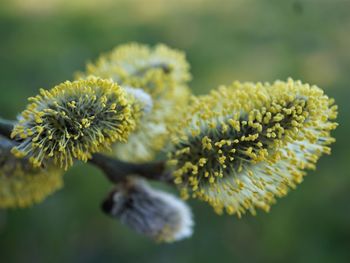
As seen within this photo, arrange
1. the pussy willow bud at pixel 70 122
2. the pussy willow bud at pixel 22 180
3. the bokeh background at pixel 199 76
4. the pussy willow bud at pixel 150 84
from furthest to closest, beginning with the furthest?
the bokeh background at pixel 199 76 → the pussy willow bud at pixel 150 84 → the pussy willow bud at pixel 22 180 → the pussy willow bud at pixel 70 122

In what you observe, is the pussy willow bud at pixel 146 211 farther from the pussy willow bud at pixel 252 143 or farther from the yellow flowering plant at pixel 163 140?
the pussy willow bud at pixel 252 143

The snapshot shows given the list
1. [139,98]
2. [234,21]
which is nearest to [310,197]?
[234,21]

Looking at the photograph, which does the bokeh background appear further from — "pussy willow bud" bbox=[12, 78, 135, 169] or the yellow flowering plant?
"pussy willow bud" bbox=[12, 78, 135, 169]

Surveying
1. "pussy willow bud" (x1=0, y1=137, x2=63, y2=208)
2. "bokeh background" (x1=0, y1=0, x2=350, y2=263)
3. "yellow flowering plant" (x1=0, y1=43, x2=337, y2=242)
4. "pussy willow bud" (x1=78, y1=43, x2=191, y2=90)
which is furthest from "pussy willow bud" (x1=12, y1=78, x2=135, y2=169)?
"bokeh background" (x1=0, y1=0, x2=350, y2=263)

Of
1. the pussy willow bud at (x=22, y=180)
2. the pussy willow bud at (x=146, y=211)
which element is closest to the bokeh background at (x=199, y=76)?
the pussy willow bud at (x=22, y=180)

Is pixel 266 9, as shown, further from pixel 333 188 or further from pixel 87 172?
pixel 87 172

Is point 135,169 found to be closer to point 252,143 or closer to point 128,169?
point 128,169

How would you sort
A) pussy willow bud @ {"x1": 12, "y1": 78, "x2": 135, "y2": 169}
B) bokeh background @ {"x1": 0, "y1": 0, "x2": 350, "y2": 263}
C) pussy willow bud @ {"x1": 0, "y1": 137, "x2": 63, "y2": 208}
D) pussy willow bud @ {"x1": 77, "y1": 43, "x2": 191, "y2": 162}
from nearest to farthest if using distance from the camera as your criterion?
pussy willow bud @ {"x1": 12, "y1": 78, "x2": 135, "y2": 169} < pussy willow bud @ {"x1": 0, "y1": 137, "x2": 63, "y2": 208} < pussy willow bud @ {"x1": 77, "y1": 43, "x2": 191, "y2": 162} < bokeh background @ {"x1": 0, "y1": 0, "x2": 350, "y2": 263}
